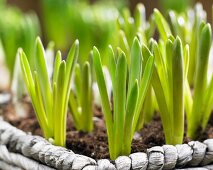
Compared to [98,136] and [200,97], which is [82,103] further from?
[200,97]

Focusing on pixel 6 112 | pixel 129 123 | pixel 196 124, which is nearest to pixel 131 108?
pixel 129 123

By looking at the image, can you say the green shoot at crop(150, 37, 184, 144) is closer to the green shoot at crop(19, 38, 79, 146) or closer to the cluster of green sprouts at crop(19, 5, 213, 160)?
the cluster of green sprouts at crop(19, 5, 213, 160)

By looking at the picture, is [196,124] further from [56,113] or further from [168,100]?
[56,113]

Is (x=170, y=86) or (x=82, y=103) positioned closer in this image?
(x=170, y=86)

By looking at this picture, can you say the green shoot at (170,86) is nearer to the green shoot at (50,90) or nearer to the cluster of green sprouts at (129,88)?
the cluster of green sprouts at (129,88)

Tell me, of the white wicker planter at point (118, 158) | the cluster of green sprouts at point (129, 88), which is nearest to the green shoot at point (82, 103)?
the cluster of green sprouts at point (129, 88)

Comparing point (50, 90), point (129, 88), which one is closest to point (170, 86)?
point (129, 88)
